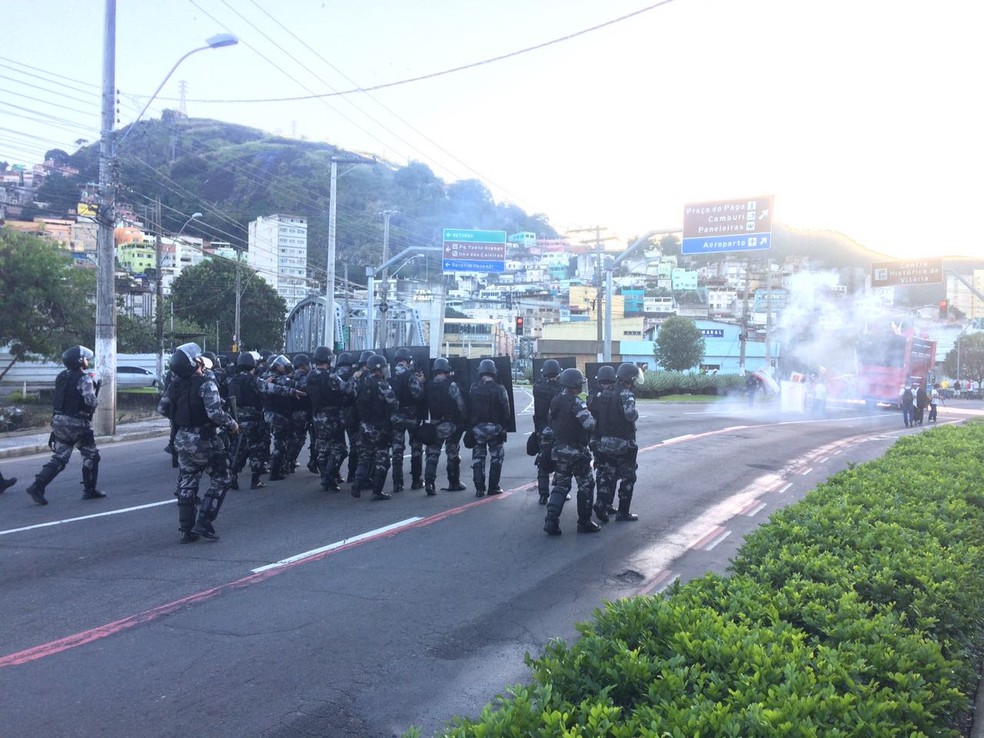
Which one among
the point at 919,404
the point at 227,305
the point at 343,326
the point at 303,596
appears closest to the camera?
the point at 303,596

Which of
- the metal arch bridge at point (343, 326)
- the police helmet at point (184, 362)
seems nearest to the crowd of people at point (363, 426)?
the police helmet at point (184, 362)

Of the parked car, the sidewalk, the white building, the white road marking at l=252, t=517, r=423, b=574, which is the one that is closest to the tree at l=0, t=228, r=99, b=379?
the parked car

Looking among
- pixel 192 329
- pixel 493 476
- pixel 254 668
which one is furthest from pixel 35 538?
pixel 192 329

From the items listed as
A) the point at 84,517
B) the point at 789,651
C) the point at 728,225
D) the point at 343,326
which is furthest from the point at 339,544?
the point at 343,326

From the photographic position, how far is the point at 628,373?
31.4 ft

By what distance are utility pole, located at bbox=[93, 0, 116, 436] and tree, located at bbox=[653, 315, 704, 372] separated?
165 ft

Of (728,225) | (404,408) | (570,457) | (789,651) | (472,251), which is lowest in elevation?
(789,651)

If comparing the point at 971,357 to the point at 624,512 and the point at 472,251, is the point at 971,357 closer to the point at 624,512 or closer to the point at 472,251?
the point at 472,251

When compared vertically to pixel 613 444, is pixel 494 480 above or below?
below

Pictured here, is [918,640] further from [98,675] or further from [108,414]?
[108,414]

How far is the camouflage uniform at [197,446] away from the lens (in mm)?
8164

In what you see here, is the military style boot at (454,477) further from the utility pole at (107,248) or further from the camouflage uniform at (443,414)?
the utility pole at (107,248)

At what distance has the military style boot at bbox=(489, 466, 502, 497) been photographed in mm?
10945

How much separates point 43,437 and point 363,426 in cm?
1215
